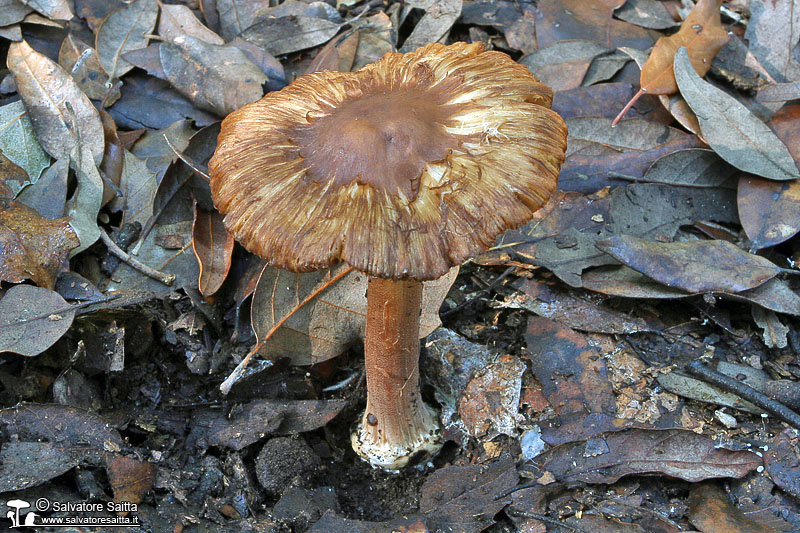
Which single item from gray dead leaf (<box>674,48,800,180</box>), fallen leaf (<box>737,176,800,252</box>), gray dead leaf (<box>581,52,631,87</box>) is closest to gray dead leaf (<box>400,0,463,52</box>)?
gray dead leaf (<box>581,52,631,87</box>)

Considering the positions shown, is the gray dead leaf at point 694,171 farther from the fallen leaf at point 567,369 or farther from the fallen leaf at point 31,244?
the fallen leaf at point 31,244

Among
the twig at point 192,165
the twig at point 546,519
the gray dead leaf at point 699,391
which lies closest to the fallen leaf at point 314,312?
the twig at point 192,165

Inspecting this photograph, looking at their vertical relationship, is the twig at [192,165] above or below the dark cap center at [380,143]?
below

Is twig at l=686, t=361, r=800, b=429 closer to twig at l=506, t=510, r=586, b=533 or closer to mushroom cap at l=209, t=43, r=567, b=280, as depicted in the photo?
twig at l=506, t=510, r=586, b=533

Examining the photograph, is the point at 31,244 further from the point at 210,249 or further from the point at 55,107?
the point at 55,107

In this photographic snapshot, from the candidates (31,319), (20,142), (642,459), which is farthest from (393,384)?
(20,142)
